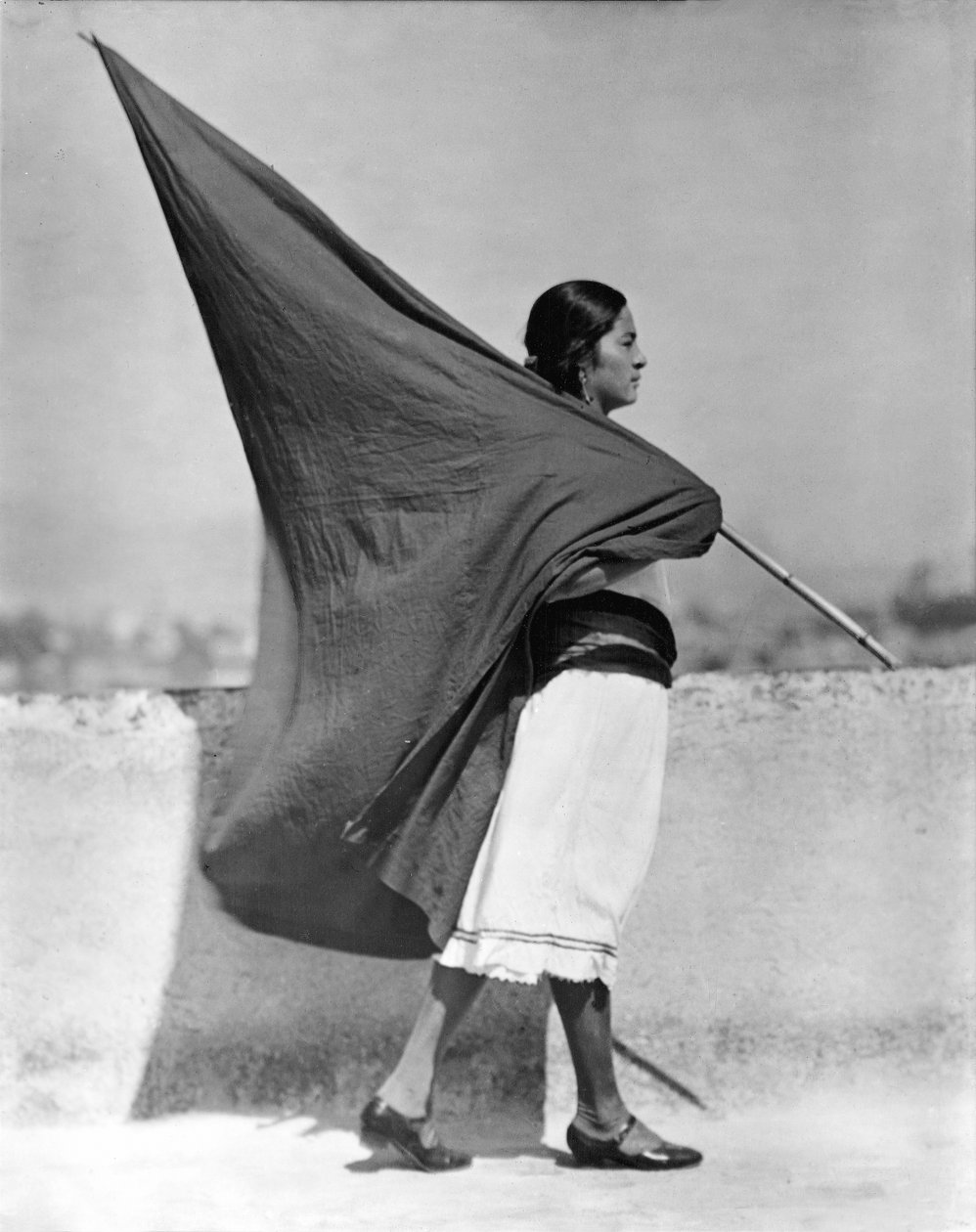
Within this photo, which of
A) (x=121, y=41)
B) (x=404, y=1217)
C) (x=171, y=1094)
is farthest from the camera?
(x=121, y=41)

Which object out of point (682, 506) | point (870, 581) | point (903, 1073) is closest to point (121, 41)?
point (682, 506)

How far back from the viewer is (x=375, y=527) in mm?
2783

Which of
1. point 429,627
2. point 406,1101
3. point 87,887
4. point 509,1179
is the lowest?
point 509,1179

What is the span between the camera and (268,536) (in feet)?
9.48

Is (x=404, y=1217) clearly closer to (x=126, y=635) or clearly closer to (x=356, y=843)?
(x=356, y=843)

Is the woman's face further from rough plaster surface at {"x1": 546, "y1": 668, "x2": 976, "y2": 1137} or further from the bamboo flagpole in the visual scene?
rough plaster surface at {"x1": 546, "y1": 668, "x2": 976, "y2": 1137}

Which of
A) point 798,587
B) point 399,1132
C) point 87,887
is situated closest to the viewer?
point 399,1132

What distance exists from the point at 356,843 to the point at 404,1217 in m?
0.60

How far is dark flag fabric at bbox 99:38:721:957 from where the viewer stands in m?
2.71

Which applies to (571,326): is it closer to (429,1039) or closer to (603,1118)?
(429,1039)

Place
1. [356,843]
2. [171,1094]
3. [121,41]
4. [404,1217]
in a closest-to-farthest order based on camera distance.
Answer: [404,1217]
[356,843]
[171,1094]
[121,41]

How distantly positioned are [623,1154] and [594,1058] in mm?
171

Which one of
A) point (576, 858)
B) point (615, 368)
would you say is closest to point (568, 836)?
point (576, 858)

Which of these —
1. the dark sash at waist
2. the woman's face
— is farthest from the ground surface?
the woman's face
